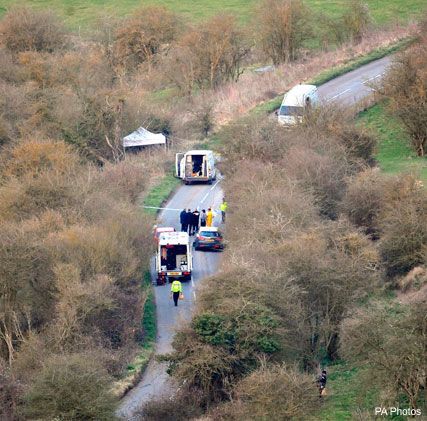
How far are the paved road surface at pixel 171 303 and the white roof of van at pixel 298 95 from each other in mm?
7031

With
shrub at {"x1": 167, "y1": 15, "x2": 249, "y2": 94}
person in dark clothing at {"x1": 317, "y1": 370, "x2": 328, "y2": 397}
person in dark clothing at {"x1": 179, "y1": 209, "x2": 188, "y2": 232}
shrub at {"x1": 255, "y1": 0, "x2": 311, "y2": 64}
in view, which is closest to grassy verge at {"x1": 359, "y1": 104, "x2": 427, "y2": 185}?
person in dark clothing at {"x1": 179, "y1": 209, "x2": 188, "y2": 232}

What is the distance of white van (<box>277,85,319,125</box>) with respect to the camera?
177ft

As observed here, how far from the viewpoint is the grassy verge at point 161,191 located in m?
49.8

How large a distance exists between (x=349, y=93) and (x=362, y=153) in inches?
490

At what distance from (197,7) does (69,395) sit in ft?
229

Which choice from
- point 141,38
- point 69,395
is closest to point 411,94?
point 141,38

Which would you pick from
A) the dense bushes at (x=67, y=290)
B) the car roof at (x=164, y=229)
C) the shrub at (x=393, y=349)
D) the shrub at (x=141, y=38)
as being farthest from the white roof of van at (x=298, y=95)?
the shrub at (x=393, y=349)

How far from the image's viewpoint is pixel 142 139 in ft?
189

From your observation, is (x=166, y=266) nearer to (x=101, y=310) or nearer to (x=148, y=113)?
(x=101, y=310)

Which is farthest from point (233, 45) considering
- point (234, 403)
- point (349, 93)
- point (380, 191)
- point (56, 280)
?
point (234, 403)

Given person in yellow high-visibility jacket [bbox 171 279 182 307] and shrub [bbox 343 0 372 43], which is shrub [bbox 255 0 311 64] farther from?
person in yellow high-visibility jacket [bbox 171 279 182 307]

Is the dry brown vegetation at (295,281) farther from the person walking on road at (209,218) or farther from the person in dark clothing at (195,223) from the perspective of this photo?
the person in dark clothing at (195,223)

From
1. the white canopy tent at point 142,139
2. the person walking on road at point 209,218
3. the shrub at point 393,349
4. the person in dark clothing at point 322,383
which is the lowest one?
the white canopy tent at point 142,139

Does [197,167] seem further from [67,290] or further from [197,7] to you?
[197,7]
